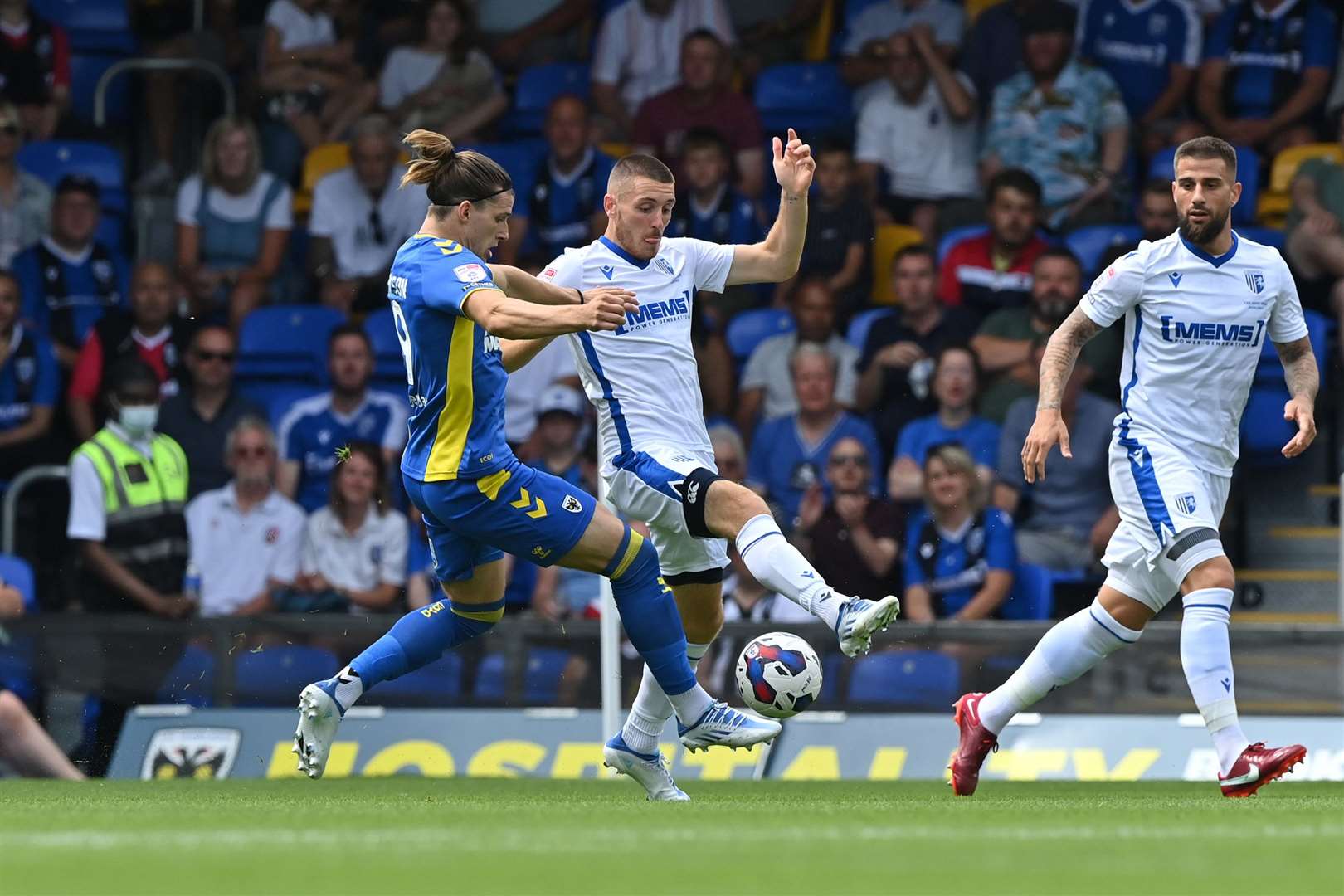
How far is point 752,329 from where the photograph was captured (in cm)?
1341

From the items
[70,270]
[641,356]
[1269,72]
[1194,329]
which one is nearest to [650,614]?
[641,356]

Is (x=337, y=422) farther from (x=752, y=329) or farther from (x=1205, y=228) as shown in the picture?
(x=1205, y=228)

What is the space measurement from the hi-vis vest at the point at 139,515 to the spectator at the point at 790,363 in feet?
10.8

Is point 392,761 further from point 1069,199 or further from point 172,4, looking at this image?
point 172,4

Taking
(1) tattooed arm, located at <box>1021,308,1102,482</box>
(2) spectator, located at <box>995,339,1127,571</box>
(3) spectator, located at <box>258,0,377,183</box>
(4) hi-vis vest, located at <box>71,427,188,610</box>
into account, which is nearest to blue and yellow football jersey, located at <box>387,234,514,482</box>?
(1) tattooed arm, located at <box>1021,308,1102,482</box>

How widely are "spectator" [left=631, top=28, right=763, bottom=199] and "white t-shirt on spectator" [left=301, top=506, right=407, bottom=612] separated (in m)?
3.56

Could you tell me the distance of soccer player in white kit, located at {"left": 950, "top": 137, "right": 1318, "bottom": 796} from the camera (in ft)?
26.3

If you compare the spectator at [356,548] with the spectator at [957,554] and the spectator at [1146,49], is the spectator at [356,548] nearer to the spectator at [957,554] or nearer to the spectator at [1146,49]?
the spectator at [957,554]

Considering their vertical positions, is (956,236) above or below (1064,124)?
below

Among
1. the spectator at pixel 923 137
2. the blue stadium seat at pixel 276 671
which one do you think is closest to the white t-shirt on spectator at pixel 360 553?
the blue stadium seat at pixel 276 671

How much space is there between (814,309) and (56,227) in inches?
192

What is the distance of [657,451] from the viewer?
8125 mm

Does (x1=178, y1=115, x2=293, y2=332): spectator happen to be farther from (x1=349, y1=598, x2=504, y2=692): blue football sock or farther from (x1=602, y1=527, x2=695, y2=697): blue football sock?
(x1=602, y1=527, x2=695, y2=697): blue football sock

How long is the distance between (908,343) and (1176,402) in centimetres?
464
